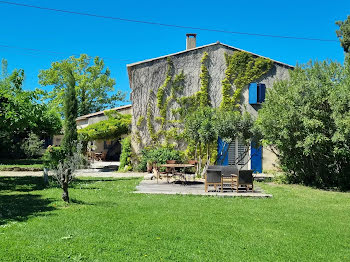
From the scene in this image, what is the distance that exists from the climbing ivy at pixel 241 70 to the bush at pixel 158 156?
3.74 meters

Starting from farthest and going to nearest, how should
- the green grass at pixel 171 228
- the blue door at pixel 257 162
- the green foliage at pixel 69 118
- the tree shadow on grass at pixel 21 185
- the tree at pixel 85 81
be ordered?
the tree at pixel 85 81, the blue door at pixel 257 162, the green foliage at pixel 69 118, the tree shadow on grass at pixel 21 185, the green grass at pixel 171 228

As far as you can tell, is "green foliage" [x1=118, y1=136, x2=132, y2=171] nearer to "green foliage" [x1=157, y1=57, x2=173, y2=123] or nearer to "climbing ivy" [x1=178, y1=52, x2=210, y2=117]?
"green foliage" [x1=157, y1=57, x2=173, y2=123]

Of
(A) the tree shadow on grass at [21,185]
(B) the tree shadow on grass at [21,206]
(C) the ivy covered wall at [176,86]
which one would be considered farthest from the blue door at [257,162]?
(B) the tree shadow on grass at [21,206]

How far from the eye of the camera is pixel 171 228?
6160 mm

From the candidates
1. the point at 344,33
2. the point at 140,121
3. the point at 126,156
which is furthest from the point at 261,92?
the point at 344,33

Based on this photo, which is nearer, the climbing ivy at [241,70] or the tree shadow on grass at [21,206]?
the tree shadow on grass at [21,206]

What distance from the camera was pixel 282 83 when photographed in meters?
13.6

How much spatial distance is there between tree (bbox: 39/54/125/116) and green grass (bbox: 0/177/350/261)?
93.6 feet

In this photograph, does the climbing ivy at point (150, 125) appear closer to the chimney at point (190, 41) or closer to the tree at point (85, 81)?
the chimney at point (190, 41)

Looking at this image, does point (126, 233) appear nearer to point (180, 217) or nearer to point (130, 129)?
point (180, 217)

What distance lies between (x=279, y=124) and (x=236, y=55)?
7.16 meters

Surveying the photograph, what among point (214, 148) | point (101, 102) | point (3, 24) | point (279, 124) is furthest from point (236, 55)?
point (101, 102)

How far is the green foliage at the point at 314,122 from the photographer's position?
1139 centimetres

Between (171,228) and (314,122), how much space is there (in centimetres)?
748
